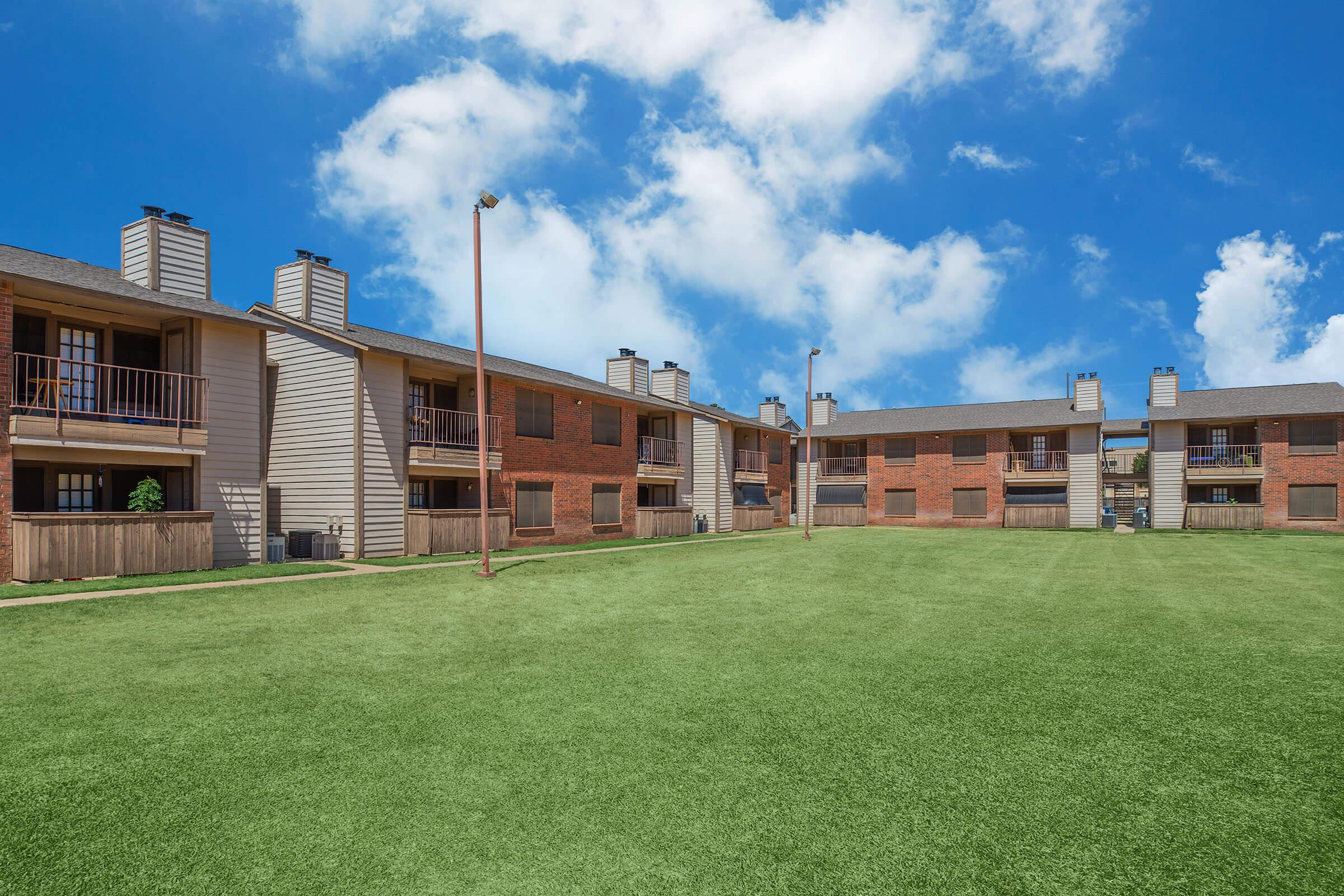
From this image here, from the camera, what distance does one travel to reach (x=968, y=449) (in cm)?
4284

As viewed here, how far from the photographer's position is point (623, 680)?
6996 mm

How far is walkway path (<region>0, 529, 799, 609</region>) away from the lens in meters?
11.5

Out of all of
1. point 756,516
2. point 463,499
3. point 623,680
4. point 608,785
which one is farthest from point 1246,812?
point 756,516

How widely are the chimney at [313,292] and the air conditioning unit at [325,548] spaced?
6.73m

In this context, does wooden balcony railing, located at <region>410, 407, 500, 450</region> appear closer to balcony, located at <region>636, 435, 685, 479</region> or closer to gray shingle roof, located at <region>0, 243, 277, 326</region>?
gray shingle roof, located at <region>0, 243, 277, 326</region>

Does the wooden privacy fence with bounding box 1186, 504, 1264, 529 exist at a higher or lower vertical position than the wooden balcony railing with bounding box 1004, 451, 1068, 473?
lower

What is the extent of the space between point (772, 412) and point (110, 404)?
37.6 meters

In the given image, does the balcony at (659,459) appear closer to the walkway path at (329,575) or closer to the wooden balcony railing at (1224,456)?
the walkway path at (329,575)

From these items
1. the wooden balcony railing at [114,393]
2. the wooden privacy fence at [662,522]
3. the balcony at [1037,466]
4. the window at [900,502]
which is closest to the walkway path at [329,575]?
the wooden balcony railing at [114,393]

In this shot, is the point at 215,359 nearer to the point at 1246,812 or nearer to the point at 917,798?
the point at 917,798

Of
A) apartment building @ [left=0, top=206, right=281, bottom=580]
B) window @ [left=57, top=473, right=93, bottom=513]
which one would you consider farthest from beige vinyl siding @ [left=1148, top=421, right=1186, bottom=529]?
window @ [left=57, top=473, right=93, bottom=513]

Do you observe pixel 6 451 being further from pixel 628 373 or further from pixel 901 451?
pixel 901 451

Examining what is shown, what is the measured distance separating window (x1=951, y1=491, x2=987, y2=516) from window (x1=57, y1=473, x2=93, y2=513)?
3987 cm

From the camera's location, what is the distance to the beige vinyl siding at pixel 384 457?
19875 mm
